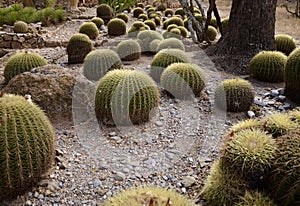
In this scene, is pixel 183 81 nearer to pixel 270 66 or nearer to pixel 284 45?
pixel 270 66

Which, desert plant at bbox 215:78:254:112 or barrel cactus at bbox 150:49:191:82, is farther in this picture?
barrel cactus at bbox 150:49:191:82

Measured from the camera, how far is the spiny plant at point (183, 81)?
14.9 feet

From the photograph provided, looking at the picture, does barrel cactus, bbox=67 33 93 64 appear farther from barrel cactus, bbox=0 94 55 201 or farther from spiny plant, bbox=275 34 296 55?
barrel cactus, bbox=0 94 55 201

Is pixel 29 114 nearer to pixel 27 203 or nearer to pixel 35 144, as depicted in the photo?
pixel 35 144

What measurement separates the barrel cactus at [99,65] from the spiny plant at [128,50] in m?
1.27

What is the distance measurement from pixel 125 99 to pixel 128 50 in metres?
3.11

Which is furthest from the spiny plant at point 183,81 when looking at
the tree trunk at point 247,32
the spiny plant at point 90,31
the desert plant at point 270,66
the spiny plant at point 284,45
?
the spiny plant at point 90,31

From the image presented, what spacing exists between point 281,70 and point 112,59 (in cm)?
259

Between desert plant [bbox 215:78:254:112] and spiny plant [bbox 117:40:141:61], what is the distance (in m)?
2.76

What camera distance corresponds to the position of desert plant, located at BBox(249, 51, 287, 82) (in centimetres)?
534

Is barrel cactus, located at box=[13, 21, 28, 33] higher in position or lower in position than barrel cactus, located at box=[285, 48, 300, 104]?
lower

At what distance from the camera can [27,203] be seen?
103 inches

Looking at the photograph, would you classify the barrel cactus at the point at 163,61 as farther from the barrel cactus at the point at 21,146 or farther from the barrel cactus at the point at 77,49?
the barrel cactus at the point at 21,146

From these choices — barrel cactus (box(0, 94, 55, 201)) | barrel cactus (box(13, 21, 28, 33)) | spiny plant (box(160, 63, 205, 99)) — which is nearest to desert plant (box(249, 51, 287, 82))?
spiny plant (box(160, 63, 205, 99))
